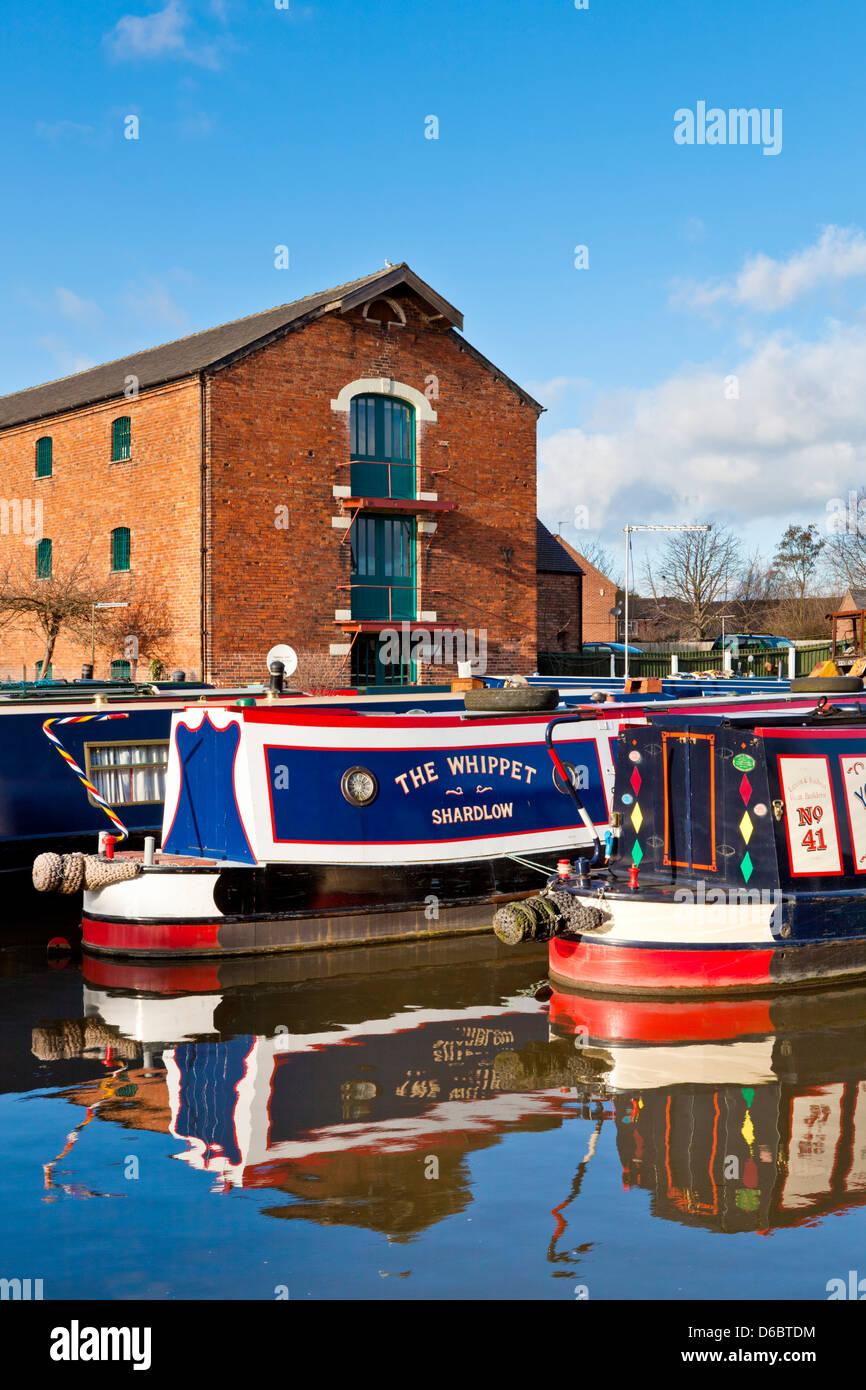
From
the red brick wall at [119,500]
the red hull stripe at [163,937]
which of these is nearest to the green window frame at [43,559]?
the red brick wall at [119,500]

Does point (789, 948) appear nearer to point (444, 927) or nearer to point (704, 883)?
point (704, 883)

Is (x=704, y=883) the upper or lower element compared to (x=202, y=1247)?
upper

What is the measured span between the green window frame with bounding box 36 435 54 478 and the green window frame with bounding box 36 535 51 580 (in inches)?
64.7

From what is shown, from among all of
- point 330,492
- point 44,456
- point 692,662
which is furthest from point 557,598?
point 44,456

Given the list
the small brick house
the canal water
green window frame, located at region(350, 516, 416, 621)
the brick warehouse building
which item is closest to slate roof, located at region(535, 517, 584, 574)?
the small brick house

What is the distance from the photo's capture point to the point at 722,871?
10.5 meters

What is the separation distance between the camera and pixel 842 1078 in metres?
8.47

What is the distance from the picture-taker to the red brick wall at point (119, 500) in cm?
2577

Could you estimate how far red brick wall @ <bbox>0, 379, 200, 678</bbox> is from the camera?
25766mm

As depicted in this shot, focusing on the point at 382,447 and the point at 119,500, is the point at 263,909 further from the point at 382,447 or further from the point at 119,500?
the point at 119,500

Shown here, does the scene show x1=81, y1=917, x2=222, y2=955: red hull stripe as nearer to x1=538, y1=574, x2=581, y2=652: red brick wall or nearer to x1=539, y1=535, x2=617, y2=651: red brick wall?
x1=538, y1=574, x2=581, y2=652: red brick wall

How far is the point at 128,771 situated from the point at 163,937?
4260mm
